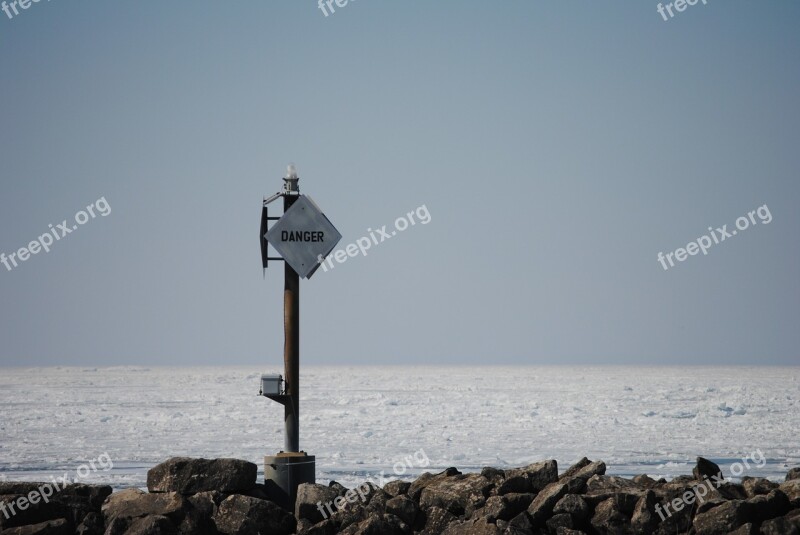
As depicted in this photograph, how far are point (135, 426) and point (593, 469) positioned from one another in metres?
20.5

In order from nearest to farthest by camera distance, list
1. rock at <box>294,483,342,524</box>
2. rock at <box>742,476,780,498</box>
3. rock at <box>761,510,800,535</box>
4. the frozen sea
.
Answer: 1. rock at <box>761,510,800,535</box>
2. rock at <box>742,476,780,498</box>
3. rock at <box>294,483,342,524</box>
4. the frozen sea

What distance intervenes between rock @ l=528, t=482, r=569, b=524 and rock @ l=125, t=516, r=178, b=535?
3.77 meters

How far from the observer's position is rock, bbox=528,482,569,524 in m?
11.3

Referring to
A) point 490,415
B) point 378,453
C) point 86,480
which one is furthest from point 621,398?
point 86,480

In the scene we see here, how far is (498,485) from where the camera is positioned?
11.9 m

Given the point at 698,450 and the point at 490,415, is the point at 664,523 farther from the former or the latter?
the point at 490,415

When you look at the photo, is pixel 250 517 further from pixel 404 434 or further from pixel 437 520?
pixel 404 434

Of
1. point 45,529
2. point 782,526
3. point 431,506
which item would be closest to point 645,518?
point 782,526

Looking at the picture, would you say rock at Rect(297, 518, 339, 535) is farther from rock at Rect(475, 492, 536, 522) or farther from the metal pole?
rock at Rect(475, 492, 536, 522)

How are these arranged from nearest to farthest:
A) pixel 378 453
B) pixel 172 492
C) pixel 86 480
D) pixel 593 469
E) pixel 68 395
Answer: pixel 172 492 < pixel 593 469 < pixel 86 480 < pixel 378 453 < pixel 68 395

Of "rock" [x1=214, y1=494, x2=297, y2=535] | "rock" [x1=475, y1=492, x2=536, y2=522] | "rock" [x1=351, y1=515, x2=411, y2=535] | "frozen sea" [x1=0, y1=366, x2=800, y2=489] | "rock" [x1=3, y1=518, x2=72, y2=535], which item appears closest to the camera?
"rock" [x1=351, y1=515, x2=411, y2=535]

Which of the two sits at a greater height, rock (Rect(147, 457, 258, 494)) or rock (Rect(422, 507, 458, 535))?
rock (Rect(147, 457, 258, 494))

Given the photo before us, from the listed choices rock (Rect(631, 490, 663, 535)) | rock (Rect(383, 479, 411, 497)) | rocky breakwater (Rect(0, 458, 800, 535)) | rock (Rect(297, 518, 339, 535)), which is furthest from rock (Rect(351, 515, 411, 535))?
rock (Rect(631, 490, 663, 535))

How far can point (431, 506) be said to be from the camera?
11891 mm
